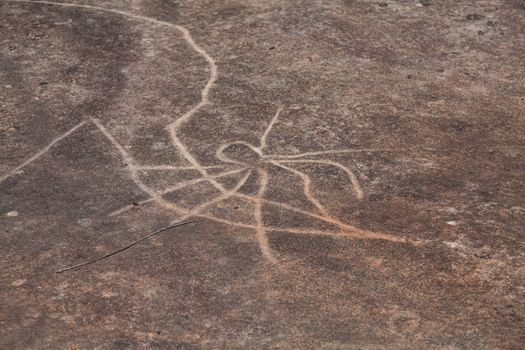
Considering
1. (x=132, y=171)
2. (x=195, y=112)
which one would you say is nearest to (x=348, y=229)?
(x=132, y=171)

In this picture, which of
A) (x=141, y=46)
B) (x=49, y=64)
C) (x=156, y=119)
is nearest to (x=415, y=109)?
(x=156, y=119)

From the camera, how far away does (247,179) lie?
23.0 ft

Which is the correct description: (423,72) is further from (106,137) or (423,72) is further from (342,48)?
(106,137)

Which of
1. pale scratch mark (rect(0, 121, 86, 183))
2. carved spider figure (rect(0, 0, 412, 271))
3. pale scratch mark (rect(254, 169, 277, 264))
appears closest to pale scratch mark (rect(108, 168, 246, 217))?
carved spider figure (rect(0, 0, 412, 271))

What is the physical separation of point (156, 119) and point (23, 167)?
4.30 ft

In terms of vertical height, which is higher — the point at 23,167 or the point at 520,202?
the point at 520,202

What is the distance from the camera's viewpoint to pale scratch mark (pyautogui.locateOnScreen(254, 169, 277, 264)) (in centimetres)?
608

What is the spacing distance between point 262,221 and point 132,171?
4.29 ft

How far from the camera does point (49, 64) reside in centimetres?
889

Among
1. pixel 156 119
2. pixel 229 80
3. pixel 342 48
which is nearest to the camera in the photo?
pixel 156 119

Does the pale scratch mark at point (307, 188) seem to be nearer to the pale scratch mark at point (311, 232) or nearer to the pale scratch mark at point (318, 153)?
the pale scratch mark at point (318, 153)

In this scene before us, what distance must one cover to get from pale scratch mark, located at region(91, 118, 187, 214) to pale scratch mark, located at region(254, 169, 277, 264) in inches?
21.8

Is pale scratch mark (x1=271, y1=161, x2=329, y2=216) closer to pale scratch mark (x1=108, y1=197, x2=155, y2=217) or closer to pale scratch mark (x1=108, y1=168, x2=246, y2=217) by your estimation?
pale scratch mark (x1=108, y1=168, x2=246, y2=217)

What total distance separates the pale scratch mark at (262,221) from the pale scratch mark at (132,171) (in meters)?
0.55
